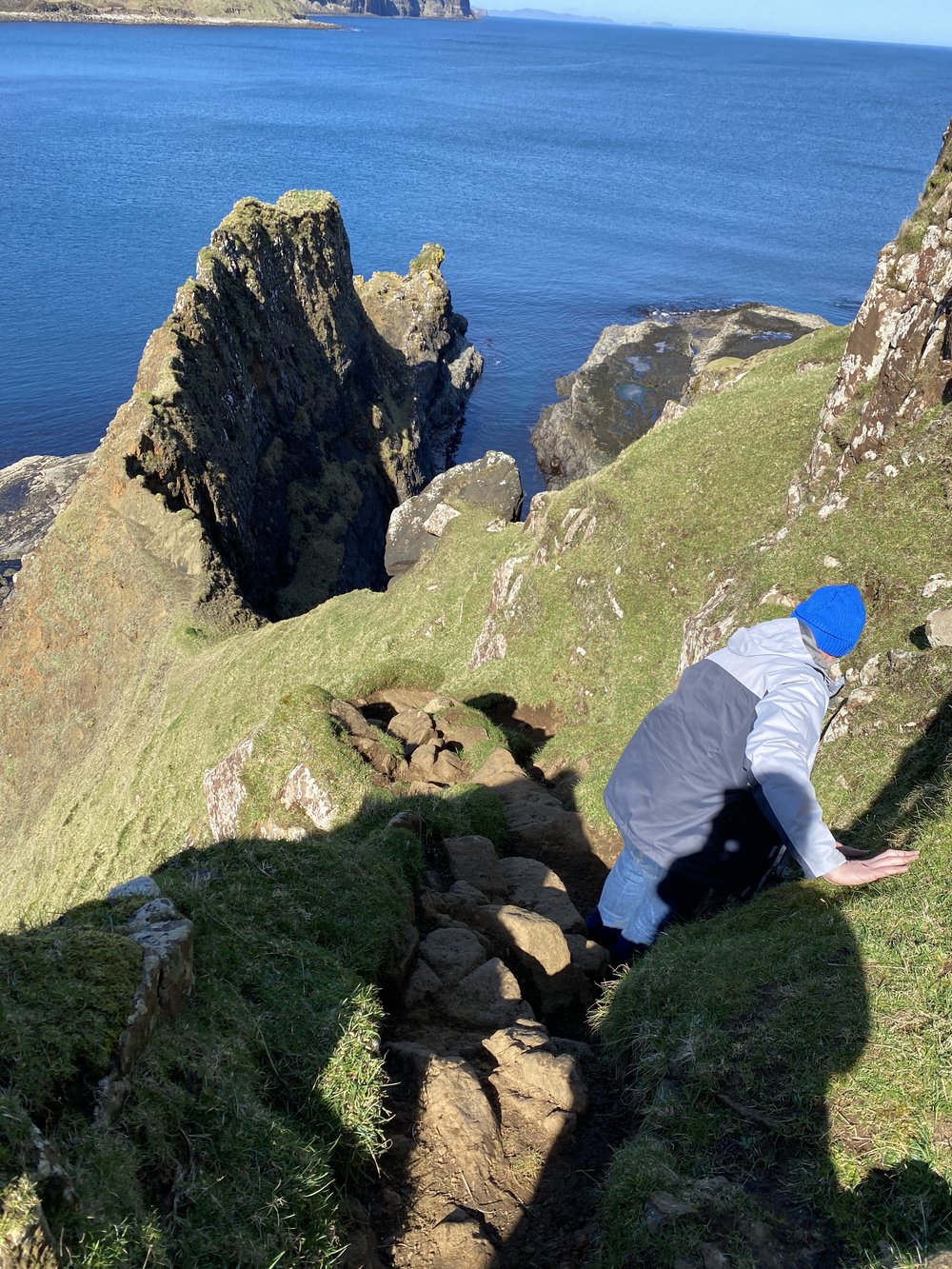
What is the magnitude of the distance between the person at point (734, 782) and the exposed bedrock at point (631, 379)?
60939 millimetres

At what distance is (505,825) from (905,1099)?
998cm

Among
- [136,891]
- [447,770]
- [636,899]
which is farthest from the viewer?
[447,770]

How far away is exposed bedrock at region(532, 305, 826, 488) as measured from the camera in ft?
238

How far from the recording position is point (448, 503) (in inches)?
2083

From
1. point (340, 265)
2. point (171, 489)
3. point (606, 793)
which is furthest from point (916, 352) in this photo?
point (340, 265)

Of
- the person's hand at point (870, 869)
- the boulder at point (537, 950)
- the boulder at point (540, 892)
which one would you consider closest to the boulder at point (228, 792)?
the boulder at point (540, 892)

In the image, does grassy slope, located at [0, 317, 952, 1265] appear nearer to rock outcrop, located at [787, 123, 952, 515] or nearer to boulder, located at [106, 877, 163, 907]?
boulder, located at [106, 877, 163, 907]

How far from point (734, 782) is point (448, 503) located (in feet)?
151

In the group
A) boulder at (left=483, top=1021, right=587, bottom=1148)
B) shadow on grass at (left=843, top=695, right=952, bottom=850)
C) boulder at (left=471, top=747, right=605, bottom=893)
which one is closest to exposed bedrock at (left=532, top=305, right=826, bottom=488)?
boulder at (left=471, top=747, right=605, bottom=893)

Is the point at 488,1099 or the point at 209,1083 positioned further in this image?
the point at 488,1099

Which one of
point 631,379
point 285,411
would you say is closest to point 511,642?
point 285,411

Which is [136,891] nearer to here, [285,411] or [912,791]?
[912,791]

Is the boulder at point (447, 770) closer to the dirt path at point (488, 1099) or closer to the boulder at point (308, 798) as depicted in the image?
the boulder at point (308, 798)

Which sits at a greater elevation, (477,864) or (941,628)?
(941,628)
